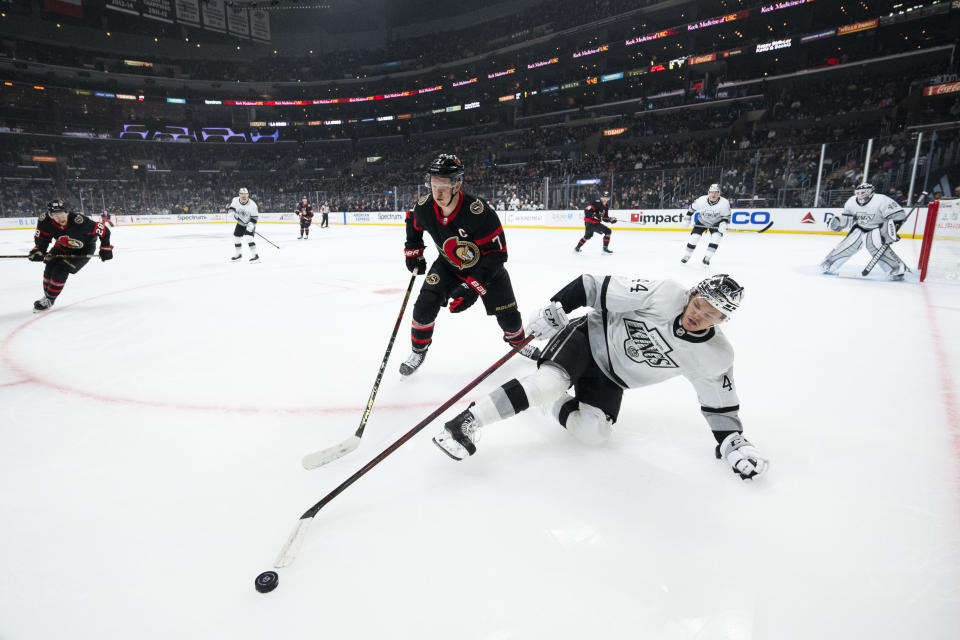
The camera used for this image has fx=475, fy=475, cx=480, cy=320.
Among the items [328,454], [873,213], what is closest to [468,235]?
[328,454]

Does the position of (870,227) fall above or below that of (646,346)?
above

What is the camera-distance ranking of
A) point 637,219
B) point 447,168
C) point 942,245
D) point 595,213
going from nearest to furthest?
point 447,168
point 942,245
point 595,213
point 637,219

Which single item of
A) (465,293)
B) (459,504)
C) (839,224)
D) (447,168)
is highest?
(447,168)

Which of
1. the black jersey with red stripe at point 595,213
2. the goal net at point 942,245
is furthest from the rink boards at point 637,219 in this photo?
the black jersey with red stripe at point 595,213

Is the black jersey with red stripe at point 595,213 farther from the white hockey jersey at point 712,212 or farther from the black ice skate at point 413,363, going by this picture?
the black ice skate at point 413,363

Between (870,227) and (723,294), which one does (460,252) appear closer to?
(723,294)

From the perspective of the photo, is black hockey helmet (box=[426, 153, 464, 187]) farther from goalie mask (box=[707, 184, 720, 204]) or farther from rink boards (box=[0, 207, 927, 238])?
rink boards (box=[0, 207, 927, 238])

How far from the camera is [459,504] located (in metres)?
1.75

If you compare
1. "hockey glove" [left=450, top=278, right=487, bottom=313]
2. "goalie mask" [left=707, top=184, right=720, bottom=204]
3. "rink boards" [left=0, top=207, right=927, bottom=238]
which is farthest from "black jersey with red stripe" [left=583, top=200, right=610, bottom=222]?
"hockey glove" [left=450, top=278, right=487, bottom=313]

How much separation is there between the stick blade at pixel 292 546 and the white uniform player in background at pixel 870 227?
760 centimetres

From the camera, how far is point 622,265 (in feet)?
26.5

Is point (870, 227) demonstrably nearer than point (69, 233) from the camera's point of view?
No

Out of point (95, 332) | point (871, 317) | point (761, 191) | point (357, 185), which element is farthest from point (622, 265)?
point (357, 185)

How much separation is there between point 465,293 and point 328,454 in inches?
57.3
